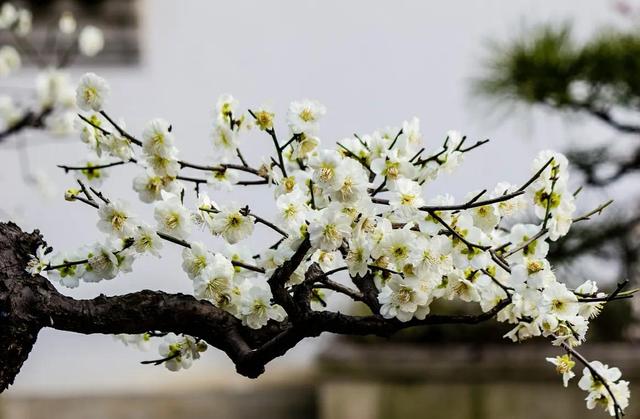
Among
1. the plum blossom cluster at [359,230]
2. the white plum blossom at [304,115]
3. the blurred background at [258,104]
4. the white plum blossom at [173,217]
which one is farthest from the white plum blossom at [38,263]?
the blurred background at [258,104]

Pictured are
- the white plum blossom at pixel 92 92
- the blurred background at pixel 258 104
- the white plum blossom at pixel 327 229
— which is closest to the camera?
the white plum blossom at pixel 327 229

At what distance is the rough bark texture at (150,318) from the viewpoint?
86 centimetres

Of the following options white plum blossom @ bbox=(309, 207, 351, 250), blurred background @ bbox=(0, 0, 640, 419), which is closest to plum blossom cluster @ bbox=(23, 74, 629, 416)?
white plum blossom @ bbox=(309, 207, 351, 250)

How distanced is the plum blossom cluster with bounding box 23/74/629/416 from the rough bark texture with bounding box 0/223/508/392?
13 mm

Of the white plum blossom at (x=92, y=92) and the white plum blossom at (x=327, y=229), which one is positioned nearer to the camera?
the white plum blossom at (x=327, y=229)

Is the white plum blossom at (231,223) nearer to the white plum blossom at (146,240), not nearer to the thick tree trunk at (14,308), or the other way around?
the white plum blossom at (146,240)

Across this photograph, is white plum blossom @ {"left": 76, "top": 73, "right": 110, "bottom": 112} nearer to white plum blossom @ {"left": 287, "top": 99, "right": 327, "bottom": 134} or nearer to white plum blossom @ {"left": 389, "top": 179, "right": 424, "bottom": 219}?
white plum blossom @ {"left": 287, "top": 99, "right": 327, "bottom": 134}

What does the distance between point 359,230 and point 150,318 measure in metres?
0.21

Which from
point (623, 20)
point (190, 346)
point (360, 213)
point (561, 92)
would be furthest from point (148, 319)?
point (623, 20)

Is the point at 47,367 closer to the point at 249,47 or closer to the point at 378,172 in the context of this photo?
the point at 249,47

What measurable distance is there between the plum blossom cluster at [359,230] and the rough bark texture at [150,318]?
13 millimetres

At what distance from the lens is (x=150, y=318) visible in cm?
90

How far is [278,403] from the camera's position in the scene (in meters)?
2.82

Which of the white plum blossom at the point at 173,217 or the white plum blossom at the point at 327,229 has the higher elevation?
the white plum blossom at the point at 173,217
